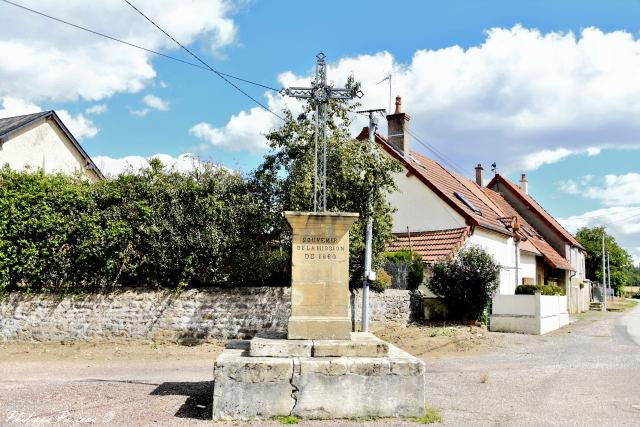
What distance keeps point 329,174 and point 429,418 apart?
336 inches

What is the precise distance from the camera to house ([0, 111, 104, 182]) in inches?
862

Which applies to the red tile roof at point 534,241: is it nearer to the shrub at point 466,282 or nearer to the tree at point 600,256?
the shrub at point 466,282

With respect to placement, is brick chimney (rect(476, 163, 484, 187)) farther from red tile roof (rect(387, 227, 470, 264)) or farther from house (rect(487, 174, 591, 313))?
red tile roof (rect(387, 227, 470, 264))

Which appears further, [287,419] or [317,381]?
[317,381]

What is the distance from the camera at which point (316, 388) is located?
696cm

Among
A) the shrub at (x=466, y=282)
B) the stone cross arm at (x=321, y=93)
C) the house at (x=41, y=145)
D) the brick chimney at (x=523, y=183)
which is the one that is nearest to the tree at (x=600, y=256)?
the brick chimney at (x=523, y=183)

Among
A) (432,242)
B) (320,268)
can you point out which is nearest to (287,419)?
(320,268)

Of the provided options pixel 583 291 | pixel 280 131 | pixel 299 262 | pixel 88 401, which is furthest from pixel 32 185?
pixel 583 291

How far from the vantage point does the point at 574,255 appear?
37.4m

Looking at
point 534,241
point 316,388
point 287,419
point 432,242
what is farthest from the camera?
point 534,241

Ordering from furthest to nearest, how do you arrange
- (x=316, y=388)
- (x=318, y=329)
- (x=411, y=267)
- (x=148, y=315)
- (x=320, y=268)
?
(x=411, y=267) → (x=148, y=315) → (x=320, y=268) → (x=318, y=329) → (x=316, y=388)

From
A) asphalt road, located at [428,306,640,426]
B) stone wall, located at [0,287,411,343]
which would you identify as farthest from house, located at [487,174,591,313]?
stone wall, located at [0,287,411,343]

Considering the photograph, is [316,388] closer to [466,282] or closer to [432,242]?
[466,282]

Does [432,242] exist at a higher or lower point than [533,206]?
lower
